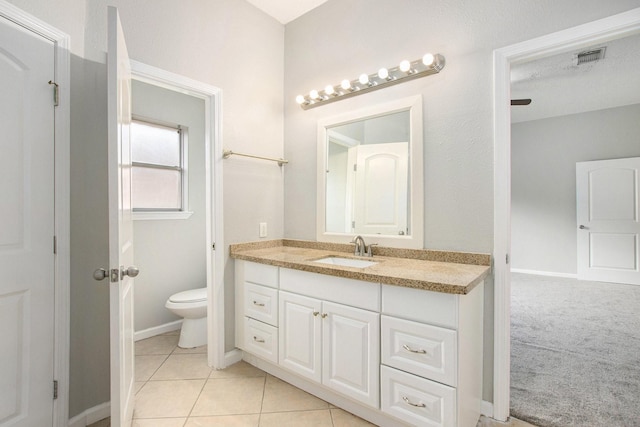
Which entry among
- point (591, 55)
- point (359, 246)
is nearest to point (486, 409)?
point (359, 246)

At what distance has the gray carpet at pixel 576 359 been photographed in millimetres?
1693

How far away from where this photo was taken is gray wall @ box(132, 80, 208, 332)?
2762mm

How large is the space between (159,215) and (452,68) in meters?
2.70

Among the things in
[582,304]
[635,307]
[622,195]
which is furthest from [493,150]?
[622,195]

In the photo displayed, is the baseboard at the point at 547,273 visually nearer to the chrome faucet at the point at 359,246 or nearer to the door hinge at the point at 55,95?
the chrome faucet at the point at 359,246

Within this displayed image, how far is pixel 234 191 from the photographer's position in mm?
2336

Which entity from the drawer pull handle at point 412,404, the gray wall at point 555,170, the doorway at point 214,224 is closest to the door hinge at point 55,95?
the doorway at point 214,224

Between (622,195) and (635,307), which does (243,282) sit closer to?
(635,307)

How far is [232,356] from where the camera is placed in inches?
90.2

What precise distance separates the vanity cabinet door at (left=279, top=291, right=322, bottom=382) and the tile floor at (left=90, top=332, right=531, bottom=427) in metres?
0.19

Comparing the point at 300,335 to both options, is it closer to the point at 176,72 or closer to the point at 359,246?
the point at 359,246

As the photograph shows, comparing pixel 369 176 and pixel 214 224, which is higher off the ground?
pixel 369 176

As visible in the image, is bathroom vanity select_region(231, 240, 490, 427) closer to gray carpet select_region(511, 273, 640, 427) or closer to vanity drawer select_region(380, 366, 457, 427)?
vanity drawer select_region(380, 366, 457, 427)

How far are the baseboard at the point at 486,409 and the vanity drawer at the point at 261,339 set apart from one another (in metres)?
1.25
